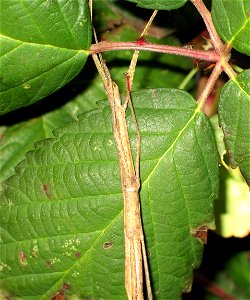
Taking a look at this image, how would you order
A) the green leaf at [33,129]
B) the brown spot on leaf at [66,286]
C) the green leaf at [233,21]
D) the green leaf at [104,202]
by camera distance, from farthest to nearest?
1. the green leaf at [33,129]
2. the brown spot on leaf at [66,286]
3. the green leaf at [104,202]
4. the green leaf at [233,21]

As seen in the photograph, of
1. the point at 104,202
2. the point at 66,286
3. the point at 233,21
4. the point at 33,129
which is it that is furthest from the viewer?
the point at 33,129

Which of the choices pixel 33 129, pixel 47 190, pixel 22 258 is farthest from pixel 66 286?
pixel 33 129

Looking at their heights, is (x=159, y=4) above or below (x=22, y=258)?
above

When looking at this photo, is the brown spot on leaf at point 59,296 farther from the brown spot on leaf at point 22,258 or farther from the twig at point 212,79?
the twig at point 212,79

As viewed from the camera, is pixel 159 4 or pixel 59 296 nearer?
pixel 159 4

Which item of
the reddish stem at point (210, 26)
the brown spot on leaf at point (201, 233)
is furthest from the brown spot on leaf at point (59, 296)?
the reddish stem at point (210, 26)

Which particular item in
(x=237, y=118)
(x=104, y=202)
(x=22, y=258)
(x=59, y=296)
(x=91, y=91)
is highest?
(x=91, y=91)

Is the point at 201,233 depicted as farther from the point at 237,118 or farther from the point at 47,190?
the point at 47,190

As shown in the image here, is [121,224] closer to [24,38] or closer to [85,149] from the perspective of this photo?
[85,149]
